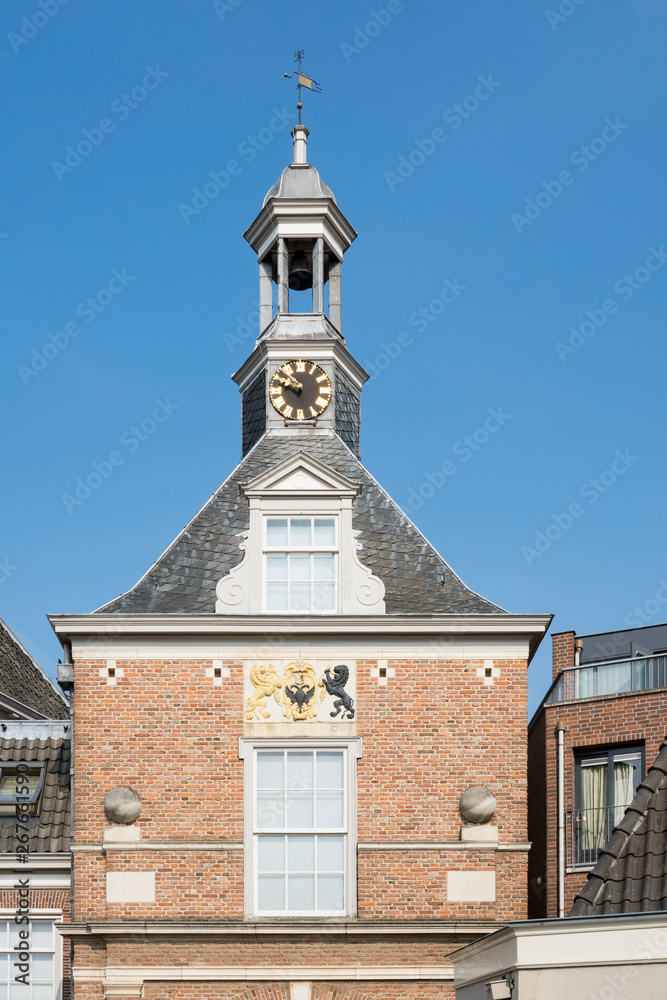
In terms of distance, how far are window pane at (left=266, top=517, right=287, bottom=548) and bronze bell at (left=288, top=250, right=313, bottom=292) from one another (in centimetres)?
841

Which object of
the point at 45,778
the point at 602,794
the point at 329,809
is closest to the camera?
the point at 329,809

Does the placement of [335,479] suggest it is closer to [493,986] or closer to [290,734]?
[290,734]

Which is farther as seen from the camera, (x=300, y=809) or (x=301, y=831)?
(x=300, y=809)

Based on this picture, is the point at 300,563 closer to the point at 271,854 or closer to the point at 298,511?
the point at 298,511

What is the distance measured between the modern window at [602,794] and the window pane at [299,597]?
21.4 ft

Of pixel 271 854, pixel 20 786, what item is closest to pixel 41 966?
pixel 20 786

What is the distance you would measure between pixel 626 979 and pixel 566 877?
45.0 ft

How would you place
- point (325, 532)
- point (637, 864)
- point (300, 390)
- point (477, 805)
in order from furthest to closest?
point (300, 390) → point (325, 532) → point (477, 805) → point (637, 864)

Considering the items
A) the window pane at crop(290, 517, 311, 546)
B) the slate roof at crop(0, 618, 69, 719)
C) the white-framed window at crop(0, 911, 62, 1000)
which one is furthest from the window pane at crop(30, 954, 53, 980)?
the slate roof at crop(0, 618, 69, 719)

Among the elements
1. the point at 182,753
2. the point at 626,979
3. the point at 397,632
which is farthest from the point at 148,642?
the point at 626,979

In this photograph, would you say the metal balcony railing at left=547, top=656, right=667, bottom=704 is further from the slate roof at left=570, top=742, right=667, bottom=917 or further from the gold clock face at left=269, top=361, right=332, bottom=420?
the slate roof at left=570, top=742, right=667, bottom=917

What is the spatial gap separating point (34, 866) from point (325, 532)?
784 cm

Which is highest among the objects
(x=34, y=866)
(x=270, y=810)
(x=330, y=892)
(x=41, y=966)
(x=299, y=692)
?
(x=299, y=692)

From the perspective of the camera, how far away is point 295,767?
93.1ft
